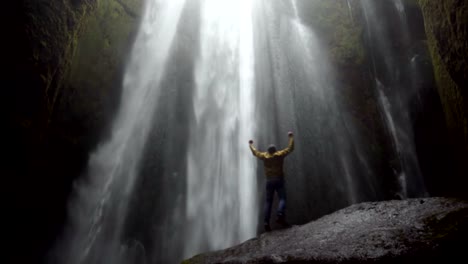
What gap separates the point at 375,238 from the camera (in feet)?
12.4

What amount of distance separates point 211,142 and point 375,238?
8.67 meters

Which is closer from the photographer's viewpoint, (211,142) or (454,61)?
(454,61)

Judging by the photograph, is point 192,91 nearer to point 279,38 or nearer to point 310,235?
point 279,38

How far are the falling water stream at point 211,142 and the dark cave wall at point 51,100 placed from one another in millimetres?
653

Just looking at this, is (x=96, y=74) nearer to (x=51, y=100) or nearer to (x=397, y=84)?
(x=51, y=100)

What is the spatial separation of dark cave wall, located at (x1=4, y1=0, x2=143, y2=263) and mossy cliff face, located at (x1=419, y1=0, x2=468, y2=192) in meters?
8.51

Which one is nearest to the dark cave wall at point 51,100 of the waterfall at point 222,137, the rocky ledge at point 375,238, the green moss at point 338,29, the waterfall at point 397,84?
the waterfall at point 222,137

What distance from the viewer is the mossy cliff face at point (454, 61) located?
4.80 m

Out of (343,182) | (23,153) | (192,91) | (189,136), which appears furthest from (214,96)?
(23,153)

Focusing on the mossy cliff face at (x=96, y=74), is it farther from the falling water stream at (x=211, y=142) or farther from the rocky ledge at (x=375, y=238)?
the rocky ledge at (x=375, y=238)

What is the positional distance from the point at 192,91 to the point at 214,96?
102 centimetres

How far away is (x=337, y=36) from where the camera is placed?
13.3m

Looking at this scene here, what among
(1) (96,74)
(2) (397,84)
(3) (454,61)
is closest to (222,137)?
(1) (96,74)

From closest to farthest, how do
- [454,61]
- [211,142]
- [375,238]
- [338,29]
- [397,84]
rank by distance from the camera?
[375,238] < [454,61] < [397,84] < [211,142] < [338,29]
